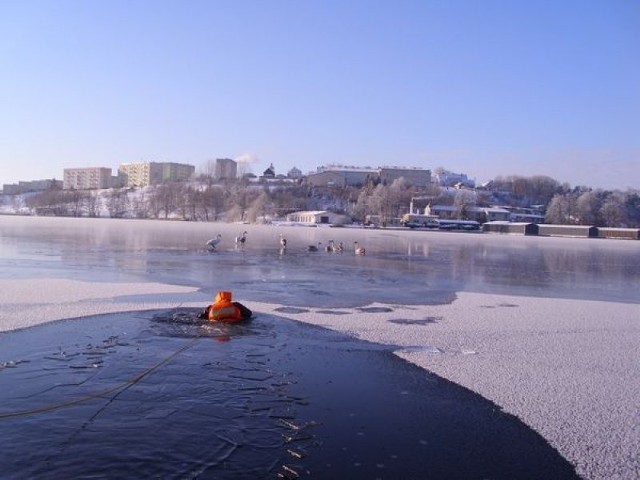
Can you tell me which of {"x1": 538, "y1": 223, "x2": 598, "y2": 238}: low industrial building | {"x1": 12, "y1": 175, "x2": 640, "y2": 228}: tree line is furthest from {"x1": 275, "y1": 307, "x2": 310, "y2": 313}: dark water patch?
{"x1": 12, "y1": 175, "x2": 640, "y2": 228}: tree line

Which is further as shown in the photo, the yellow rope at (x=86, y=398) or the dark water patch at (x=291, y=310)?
the dark water patch at (x=291, y=310)

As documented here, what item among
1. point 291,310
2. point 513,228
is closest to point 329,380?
point 291,310

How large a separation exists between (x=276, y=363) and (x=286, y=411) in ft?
6.95

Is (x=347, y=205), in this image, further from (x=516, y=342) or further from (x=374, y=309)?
(x=516, y=342)

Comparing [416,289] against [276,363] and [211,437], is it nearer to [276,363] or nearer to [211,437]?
[276,363]

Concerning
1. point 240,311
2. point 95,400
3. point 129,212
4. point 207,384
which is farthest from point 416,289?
point 129,212

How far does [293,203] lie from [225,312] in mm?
133778

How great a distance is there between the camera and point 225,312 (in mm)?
11969

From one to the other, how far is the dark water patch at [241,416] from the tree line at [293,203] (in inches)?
4280

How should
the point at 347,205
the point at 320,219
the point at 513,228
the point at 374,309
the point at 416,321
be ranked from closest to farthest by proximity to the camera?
the point at 416,321
the point at 374,309
the point at 513,228
the point at 320,219
the point at 347,205

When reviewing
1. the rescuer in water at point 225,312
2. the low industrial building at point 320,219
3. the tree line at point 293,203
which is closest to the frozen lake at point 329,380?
the rescuer in water at point 225,312

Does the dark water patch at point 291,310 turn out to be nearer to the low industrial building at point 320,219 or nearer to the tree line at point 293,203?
the low industrial building at point 320,219

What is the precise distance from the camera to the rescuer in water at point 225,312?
1195 cm

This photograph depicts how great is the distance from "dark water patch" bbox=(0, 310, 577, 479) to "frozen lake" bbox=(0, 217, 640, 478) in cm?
3
